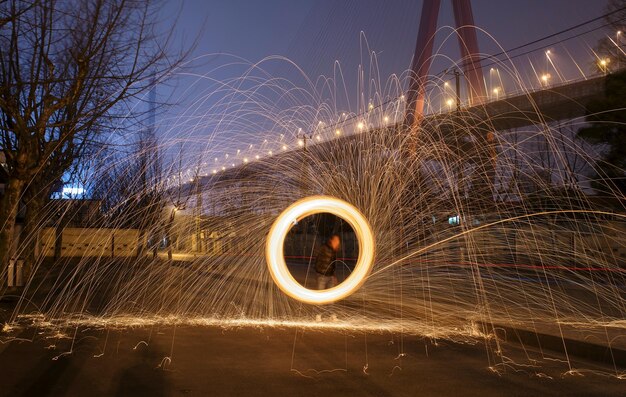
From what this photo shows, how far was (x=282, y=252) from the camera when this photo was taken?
10.4m

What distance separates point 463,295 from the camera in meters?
18.9

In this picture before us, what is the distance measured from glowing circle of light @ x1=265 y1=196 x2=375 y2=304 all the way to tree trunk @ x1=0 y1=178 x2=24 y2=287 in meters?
7.24

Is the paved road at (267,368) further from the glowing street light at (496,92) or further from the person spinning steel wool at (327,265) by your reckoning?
the glowing street light at (496,92)

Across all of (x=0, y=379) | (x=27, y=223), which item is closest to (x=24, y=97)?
(x=27, y=223)

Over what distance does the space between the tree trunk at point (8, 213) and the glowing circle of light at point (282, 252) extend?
7.24 meters

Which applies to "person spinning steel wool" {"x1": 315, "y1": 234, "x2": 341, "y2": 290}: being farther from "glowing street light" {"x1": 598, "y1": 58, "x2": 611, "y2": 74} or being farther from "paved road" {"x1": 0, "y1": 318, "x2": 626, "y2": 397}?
"glowing street light" {"x1": 598, "y1": 58, "x2": 611, "y2": 74}

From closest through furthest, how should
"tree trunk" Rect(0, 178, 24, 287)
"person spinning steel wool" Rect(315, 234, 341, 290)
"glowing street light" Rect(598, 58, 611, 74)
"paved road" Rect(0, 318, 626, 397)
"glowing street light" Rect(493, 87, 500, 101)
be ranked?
"paved road" Rect(0, 318, 626, 397) → "person spinning steel wool" Rect(315, 234, 341, 290) → "tree trunk" Rect(0, 178, 24, 287) → "glowing street light" Rect(598, 58, 611, 74) → "glowing street light" Rect(493, 87, 500, 101)

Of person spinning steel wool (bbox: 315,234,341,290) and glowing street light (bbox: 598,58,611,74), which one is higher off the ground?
glowing street light (bbox: 598,58,611,74)

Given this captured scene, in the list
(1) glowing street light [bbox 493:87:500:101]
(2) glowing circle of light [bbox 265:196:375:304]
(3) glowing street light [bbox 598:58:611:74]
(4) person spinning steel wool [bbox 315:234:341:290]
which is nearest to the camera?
(2) glowing circle of light [bbox 265:196:375:304]

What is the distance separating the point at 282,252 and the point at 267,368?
257cm

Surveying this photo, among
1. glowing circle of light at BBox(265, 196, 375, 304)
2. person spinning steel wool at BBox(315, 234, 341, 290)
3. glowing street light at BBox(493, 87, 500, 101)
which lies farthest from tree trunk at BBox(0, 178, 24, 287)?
glowing street light at BBox(493, 87, 500, 101)

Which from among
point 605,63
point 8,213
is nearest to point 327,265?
point 8,213

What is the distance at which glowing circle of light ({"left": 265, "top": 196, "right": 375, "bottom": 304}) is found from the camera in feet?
32.9

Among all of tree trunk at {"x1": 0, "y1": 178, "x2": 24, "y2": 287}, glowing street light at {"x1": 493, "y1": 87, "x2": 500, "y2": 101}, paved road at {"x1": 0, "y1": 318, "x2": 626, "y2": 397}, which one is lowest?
paved road at {"x1": 0, "y1": 318, "x2": 626, "y2": 397}
